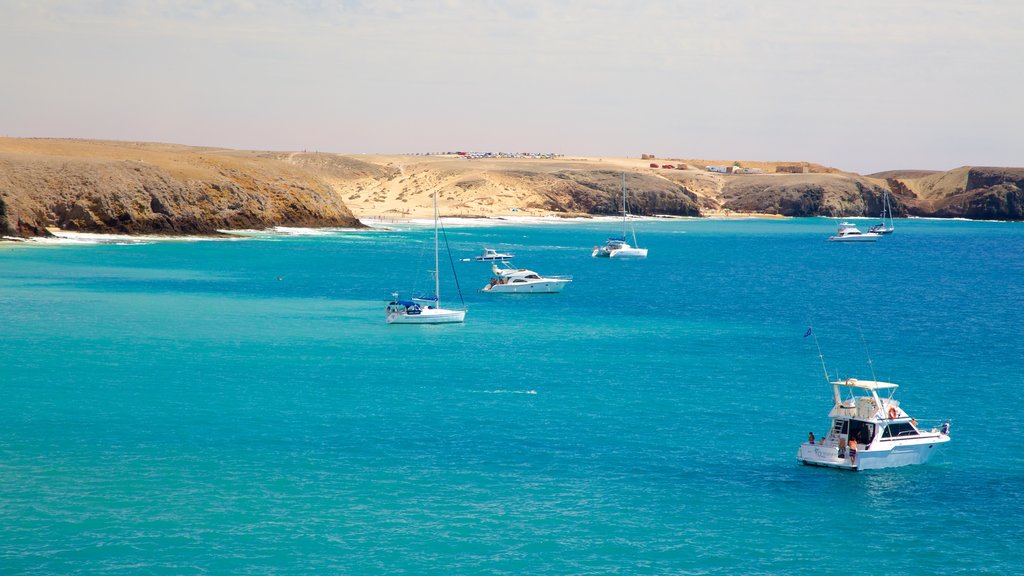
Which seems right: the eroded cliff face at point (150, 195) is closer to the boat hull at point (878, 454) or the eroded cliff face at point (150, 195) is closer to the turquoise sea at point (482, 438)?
the turquoise sea at point (482, 438)

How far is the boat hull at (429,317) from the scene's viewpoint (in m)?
71.8

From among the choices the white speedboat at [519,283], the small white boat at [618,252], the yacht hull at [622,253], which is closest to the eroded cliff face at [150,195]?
the yacht hull at [622,253]

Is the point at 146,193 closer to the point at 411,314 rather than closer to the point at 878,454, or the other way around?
the point at 411,314

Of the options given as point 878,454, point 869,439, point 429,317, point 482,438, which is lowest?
point 482,438

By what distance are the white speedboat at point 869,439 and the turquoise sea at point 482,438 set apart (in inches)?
21.8

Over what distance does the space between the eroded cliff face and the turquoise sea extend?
177ft

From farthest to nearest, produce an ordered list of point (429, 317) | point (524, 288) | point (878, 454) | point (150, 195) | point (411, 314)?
point (150, 195) < point (524, 288) < point (429, 317) < point (411, 314) < point (878, 454)

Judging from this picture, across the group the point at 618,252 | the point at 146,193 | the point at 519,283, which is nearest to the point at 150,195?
the point at 146,193

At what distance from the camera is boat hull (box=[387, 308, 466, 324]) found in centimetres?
7175

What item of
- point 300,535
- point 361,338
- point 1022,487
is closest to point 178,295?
point 361,338

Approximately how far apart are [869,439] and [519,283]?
58.0m

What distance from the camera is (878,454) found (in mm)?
A: 37719

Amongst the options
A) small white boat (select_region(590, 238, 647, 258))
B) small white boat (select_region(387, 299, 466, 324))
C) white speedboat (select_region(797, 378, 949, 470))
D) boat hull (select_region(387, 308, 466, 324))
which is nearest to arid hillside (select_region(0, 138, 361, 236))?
small white boat (select_region(590, 238, 647, 258))

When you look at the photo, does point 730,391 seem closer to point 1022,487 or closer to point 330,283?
point 1022,487
